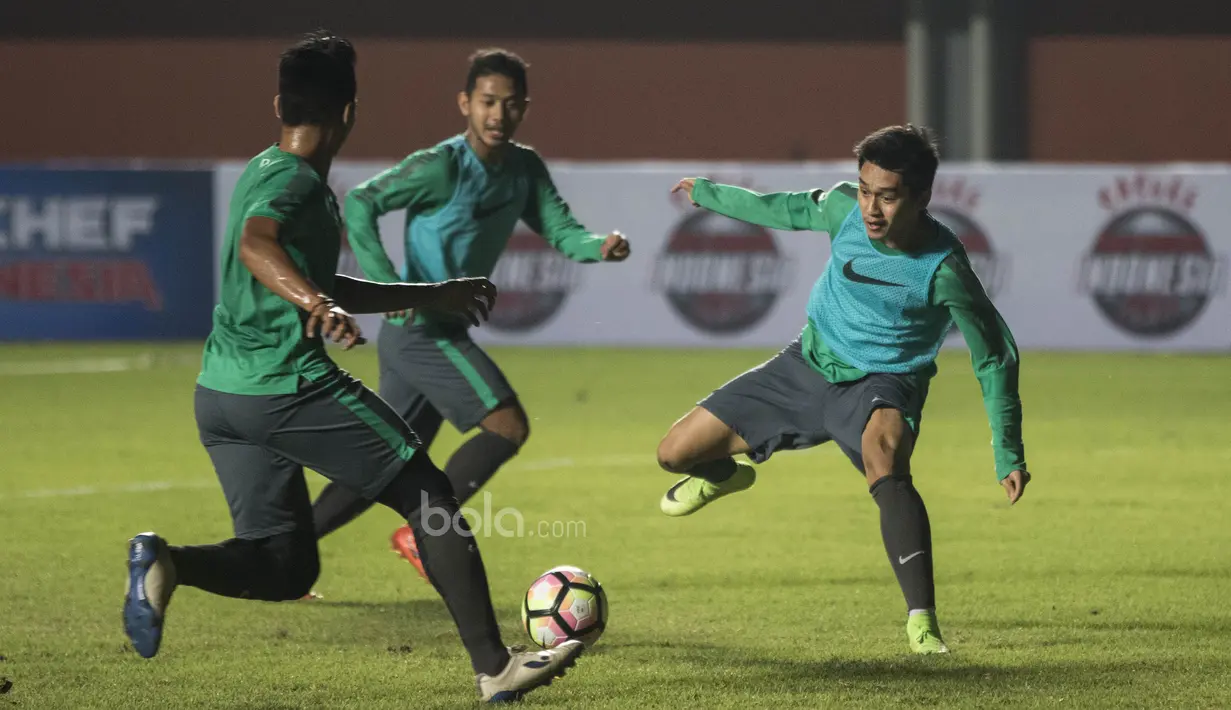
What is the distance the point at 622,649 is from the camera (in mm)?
6074

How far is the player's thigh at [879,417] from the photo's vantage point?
19.8 feet

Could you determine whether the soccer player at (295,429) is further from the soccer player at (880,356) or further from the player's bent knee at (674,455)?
the player's bent knee at (674,455)

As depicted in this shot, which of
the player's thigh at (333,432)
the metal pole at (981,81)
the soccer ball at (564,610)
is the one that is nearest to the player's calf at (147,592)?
the player's thigh at (333,432)

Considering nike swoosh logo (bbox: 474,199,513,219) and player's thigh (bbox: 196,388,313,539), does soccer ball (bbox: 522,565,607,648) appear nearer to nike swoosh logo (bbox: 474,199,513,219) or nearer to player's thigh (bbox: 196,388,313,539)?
player's thigh (bbox: 196,388,313,539)

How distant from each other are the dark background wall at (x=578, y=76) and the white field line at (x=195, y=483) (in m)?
15.7

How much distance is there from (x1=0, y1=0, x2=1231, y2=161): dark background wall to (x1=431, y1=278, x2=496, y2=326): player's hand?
2145 centimetres

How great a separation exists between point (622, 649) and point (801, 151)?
21.2 metres

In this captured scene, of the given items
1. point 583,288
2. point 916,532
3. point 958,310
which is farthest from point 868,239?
point 583,288

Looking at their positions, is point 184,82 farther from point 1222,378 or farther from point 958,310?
point 958,310

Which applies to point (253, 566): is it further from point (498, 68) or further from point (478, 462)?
point (498, 68)

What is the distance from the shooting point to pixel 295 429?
16.4 feet

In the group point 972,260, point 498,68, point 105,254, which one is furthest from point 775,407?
point 105,254

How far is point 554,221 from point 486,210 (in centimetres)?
29

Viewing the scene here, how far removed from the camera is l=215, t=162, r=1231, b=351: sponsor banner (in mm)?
17547
